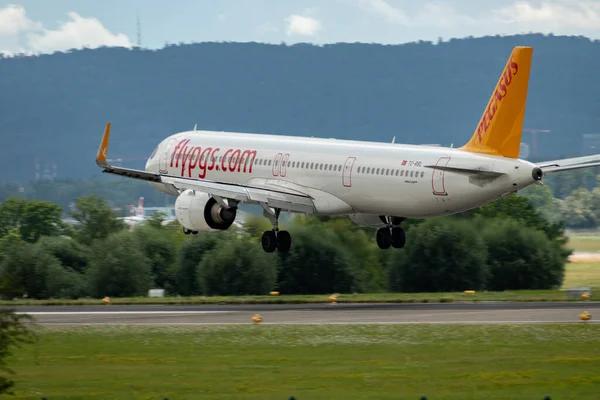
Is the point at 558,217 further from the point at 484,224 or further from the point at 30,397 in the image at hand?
the point at 30,397

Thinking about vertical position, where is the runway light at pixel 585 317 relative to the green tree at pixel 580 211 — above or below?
below

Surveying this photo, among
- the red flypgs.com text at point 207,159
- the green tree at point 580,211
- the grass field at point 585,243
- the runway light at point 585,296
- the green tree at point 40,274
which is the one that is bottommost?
the runway light at point 585,296

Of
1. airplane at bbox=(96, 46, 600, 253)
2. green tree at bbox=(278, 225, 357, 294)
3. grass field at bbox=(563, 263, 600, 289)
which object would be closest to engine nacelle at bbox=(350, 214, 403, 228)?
airplane at bbox=(96, 46, 600, 253)

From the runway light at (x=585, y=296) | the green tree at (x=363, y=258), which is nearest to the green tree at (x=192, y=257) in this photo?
the green tree at (x=363, y=258)

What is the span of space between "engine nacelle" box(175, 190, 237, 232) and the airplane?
5 cm

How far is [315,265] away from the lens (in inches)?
3076

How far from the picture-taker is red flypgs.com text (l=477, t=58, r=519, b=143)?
55594mm

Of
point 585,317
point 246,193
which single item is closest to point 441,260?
point 246,193

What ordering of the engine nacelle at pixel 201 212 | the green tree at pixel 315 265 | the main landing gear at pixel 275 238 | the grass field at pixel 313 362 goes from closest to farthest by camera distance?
the grass field at pixel 313 362
the engine nacelle at pixel 201 212
the main landing gear at pixel 275 238
the green tree at pixel 315 265

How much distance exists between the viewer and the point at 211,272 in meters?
79.8

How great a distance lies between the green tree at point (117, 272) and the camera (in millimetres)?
76938

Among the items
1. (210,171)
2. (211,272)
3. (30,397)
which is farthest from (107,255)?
(30,397)

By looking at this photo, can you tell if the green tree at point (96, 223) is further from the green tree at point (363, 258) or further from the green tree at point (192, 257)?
the green tree at point (363, 258)

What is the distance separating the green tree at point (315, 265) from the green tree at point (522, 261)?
8.65 metres
